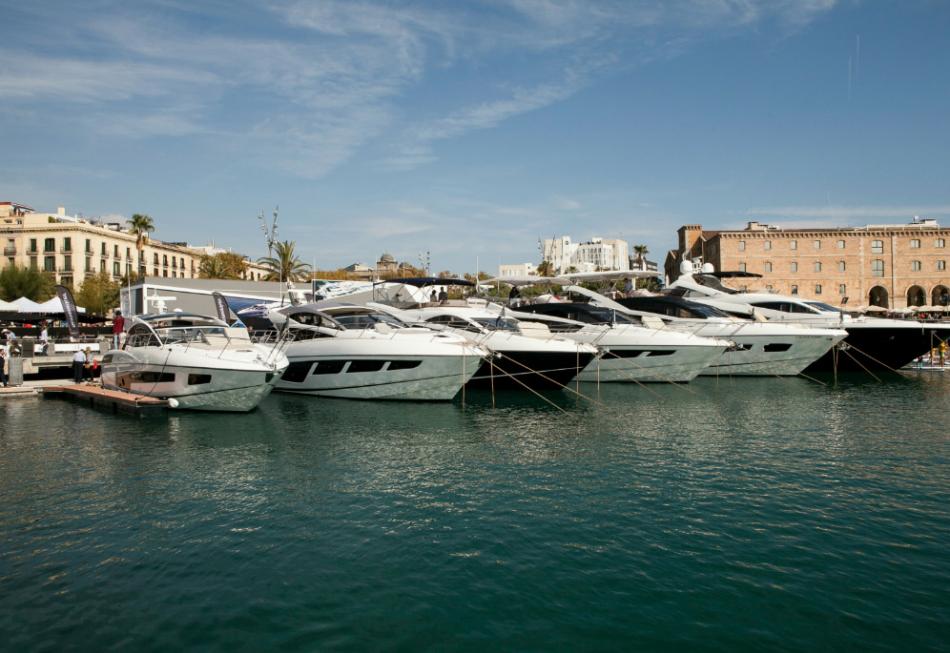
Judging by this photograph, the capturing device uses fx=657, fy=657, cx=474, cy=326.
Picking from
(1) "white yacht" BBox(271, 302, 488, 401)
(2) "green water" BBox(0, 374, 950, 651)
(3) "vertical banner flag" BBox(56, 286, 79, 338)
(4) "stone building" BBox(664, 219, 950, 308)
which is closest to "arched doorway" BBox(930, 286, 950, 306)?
(4) "stone building" BBox(664, 219, 950, 308)

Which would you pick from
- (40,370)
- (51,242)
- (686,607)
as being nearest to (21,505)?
(686,607)

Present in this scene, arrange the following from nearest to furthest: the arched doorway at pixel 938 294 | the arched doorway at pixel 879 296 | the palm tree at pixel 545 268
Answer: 1. the arched doorway at pixel 938 294
2. the arched doorway at pixel 879 296
3. the palm tree at pixel 545 268

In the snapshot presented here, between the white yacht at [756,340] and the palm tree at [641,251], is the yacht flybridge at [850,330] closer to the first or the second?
the white yacht at [756,340]

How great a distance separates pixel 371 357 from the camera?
2117 centimetres

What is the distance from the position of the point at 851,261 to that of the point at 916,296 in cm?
856

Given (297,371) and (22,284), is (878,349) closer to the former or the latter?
(297,371)

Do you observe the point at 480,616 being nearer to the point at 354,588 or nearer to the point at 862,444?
the point at 354,588

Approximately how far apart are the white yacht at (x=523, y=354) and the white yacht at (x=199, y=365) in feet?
21.1

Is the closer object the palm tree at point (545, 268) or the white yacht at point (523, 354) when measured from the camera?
the white yacht at point (523, 354)

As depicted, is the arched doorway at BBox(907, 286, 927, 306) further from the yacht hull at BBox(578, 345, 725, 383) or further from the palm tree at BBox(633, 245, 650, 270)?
the yacht hull at BBox(578, 345, 725, 383)

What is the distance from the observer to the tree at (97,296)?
218ft

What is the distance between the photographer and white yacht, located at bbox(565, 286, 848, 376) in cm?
2750

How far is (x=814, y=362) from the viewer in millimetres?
28484

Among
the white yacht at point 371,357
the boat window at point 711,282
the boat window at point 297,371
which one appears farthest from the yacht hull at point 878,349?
the boat window at point 297,371
